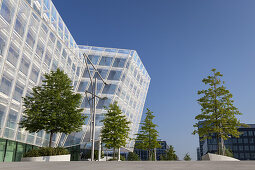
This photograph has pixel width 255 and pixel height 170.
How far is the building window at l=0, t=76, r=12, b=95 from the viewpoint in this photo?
2589cm

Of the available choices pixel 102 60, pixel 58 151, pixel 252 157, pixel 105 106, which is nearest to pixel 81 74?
pixel 102 60

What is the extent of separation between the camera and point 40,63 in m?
33.8

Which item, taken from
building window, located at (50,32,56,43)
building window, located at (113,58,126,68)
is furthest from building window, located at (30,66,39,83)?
building window, located at (113,58,126,68)

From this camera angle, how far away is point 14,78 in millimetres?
27797

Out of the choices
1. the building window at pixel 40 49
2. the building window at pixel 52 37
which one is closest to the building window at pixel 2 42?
the building window at pixel 40 49

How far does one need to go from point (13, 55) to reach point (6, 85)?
121 inches

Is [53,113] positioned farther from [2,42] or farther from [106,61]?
[106,61]

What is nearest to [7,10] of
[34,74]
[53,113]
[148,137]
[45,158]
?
[34,74]

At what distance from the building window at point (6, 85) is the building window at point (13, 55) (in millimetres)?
1782

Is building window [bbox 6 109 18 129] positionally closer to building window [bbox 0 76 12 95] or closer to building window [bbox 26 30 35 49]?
building window [bbox 0 76 12 95]

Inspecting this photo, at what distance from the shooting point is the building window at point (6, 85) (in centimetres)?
2589

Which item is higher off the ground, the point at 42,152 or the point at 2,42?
the point at 2,42

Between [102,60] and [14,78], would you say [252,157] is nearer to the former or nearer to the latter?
[102,60]

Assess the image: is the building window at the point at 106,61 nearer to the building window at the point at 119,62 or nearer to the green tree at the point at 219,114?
the building window at the point at 119,62
